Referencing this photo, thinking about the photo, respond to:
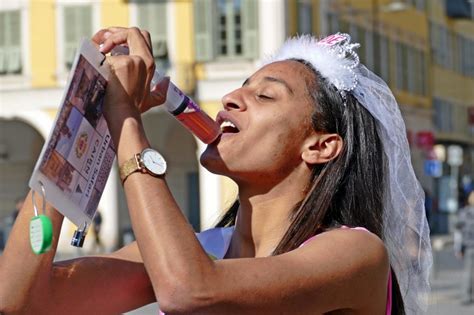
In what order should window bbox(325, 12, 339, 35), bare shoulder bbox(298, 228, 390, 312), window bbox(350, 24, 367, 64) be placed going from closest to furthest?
bare shoulder bbox(298, 228, 390, 312), window bbox(325, 12, 339, 35), window bbox(350, 24, 367, 64)

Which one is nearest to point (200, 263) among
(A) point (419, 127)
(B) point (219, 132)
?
(B) point (219, 132)

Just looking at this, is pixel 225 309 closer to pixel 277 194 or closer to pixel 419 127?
pixel 277 194

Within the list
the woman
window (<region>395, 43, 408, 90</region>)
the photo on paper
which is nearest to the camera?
the photo on paper

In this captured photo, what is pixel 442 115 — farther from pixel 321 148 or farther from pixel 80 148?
pixel 80 148

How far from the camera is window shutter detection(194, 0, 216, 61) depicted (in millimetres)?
30359

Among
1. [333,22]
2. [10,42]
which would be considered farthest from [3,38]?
[333,22]

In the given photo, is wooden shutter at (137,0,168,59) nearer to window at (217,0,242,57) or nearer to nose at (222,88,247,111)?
window at (217,0,242,57)

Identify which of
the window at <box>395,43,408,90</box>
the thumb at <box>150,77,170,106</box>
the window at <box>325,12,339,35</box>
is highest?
the thumb at <box>150,77,170,106</box>

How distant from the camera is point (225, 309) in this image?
2.36 meters

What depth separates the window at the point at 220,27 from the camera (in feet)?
98.8

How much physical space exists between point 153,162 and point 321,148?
0.54 meters

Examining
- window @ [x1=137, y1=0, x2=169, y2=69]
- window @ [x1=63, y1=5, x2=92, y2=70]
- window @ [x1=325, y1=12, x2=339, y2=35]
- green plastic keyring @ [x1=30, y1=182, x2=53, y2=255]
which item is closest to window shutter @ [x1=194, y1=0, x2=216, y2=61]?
window @ [x1=137, y1=0, x2=169, y2=69]

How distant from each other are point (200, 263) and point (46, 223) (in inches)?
12.1

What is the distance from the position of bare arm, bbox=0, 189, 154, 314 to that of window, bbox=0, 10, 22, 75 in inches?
1120
